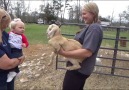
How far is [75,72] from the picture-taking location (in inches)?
97.7

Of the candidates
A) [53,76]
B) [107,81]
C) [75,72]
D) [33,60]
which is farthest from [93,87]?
[75,72]

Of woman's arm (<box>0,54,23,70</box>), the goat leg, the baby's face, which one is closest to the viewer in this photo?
woman's arm (<box>0,54,23,70</box>)

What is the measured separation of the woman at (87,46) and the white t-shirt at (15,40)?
19.0 inches

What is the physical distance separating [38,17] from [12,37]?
45.2 m

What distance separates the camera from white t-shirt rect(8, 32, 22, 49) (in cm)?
Answer: 248

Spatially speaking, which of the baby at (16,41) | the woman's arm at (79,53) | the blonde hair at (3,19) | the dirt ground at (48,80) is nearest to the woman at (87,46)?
the woman's arm at (79,53)

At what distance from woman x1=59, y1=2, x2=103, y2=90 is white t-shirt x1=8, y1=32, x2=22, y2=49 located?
481mm

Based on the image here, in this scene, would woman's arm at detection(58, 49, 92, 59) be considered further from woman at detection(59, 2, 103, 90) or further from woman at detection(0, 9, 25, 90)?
woman at detection(0, 9, 25, 90)

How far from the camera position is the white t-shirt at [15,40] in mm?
2477

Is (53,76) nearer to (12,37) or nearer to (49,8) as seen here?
(12,37)

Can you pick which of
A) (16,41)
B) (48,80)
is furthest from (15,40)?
(48,80)

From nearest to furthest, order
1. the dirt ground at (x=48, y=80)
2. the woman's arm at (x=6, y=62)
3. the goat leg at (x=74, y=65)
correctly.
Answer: the woman's arm at (x=6, y=62)
the goat leg at (x=74, y=65)
the dirt ground at (x=48, y=80)

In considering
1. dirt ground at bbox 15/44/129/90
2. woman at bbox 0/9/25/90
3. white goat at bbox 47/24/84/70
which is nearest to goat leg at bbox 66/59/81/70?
white goat at bbox 47/24/84/70

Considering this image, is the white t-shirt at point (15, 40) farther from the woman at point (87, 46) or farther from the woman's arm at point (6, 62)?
the woman at point (87, 46)
